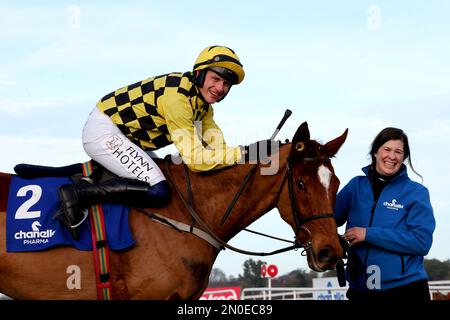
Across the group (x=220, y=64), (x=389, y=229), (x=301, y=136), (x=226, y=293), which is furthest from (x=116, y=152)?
(x=226, y=293)

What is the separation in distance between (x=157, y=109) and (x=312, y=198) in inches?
54.6

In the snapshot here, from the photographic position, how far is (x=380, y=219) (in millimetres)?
5082

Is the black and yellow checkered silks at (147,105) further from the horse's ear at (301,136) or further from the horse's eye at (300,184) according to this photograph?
the horse's eye at (300,184)

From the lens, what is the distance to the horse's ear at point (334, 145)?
199 inches

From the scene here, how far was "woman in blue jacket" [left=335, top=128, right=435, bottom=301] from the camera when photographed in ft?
16.0

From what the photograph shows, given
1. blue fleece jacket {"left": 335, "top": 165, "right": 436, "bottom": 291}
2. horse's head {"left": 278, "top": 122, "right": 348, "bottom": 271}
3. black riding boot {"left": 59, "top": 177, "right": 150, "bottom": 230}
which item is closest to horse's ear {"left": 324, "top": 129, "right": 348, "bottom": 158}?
horse's head {"left": 278, "top": 122, "right": 348, "bottom": 271}

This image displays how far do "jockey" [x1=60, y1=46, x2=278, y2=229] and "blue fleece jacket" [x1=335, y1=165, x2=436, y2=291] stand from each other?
0.93 meters

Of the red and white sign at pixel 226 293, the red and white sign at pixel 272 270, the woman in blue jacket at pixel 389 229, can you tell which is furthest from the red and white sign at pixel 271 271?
the woman in blue jacket at pixel 389 229

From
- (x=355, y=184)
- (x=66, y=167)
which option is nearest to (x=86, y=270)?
(x=66, y=167)

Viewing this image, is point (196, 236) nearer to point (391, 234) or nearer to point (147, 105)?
point (147, 105)

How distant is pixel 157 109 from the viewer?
518 cm

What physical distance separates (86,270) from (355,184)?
223 centimetres
